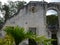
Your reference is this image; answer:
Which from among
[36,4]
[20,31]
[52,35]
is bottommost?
[52,35]

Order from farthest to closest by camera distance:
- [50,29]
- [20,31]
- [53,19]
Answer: [53,19]
[50,29]
[20,31]

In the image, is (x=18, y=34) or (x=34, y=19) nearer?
(x=18, y=34)

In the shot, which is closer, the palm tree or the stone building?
the palm tree

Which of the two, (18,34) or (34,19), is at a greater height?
(34,19)

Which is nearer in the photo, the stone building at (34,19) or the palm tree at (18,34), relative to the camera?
the palm tree at (18,34)

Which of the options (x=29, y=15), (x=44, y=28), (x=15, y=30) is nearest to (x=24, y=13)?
(x=29, y=15)

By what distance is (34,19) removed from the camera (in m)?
18.8

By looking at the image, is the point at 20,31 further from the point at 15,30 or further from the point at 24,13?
the point at 24,13

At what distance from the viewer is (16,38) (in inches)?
404

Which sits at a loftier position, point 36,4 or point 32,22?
point 36,4

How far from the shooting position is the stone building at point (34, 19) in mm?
18625

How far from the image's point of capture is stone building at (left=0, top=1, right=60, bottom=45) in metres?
18.6

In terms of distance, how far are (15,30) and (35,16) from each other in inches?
338

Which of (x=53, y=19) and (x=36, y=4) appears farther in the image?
(x=53, y=19)
